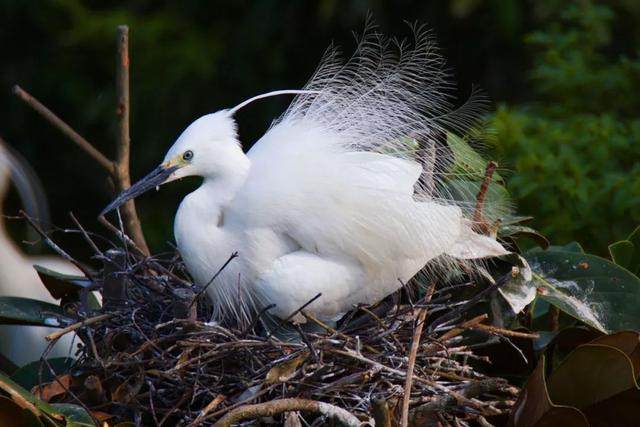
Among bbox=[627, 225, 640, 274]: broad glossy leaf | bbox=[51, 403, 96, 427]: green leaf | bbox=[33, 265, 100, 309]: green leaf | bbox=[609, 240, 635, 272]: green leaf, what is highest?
bbox=[51, 403, 96, 427]: green leaf

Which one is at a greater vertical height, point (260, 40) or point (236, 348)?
point (236, 348)

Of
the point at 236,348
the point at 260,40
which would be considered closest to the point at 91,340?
the point at 236,348

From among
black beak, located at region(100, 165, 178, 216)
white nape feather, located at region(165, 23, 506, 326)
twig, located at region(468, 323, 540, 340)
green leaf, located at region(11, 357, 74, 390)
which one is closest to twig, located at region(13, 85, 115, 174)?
black beak, located at region(100, 165, 178, 216)

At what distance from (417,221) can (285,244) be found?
0.98 ft

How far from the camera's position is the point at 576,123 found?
184 inches

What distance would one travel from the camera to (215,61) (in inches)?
339

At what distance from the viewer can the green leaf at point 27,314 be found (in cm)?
239

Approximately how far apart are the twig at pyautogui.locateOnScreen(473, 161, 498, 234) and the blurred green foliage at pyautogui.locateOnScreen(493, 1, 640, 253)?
1067mm

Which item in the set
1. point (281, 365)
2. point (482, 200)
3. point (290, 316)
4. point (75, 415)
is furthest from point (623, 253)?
point (75, 415)

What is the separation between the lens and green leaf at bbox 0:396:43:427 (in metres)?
1.84

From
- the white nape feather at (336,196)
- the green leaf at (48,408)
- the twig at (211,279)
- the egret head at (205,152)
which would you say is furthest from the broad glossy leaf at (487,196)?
the green leaf at (48,408)

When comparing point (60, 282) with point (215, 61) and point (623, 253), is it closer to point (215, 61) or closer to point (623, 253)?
point (623, 253)

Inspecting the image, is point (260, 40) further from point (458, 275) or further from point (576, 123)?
point (458, 275)

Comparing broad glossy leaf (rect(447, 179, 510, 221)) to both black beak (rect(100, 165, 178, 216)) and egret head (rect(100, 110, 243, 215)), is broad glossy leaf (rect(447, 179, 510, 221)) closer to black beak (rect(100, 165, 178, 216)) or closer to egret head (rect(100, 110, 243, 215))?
egret head (rect(100, 110, 243, 215))
